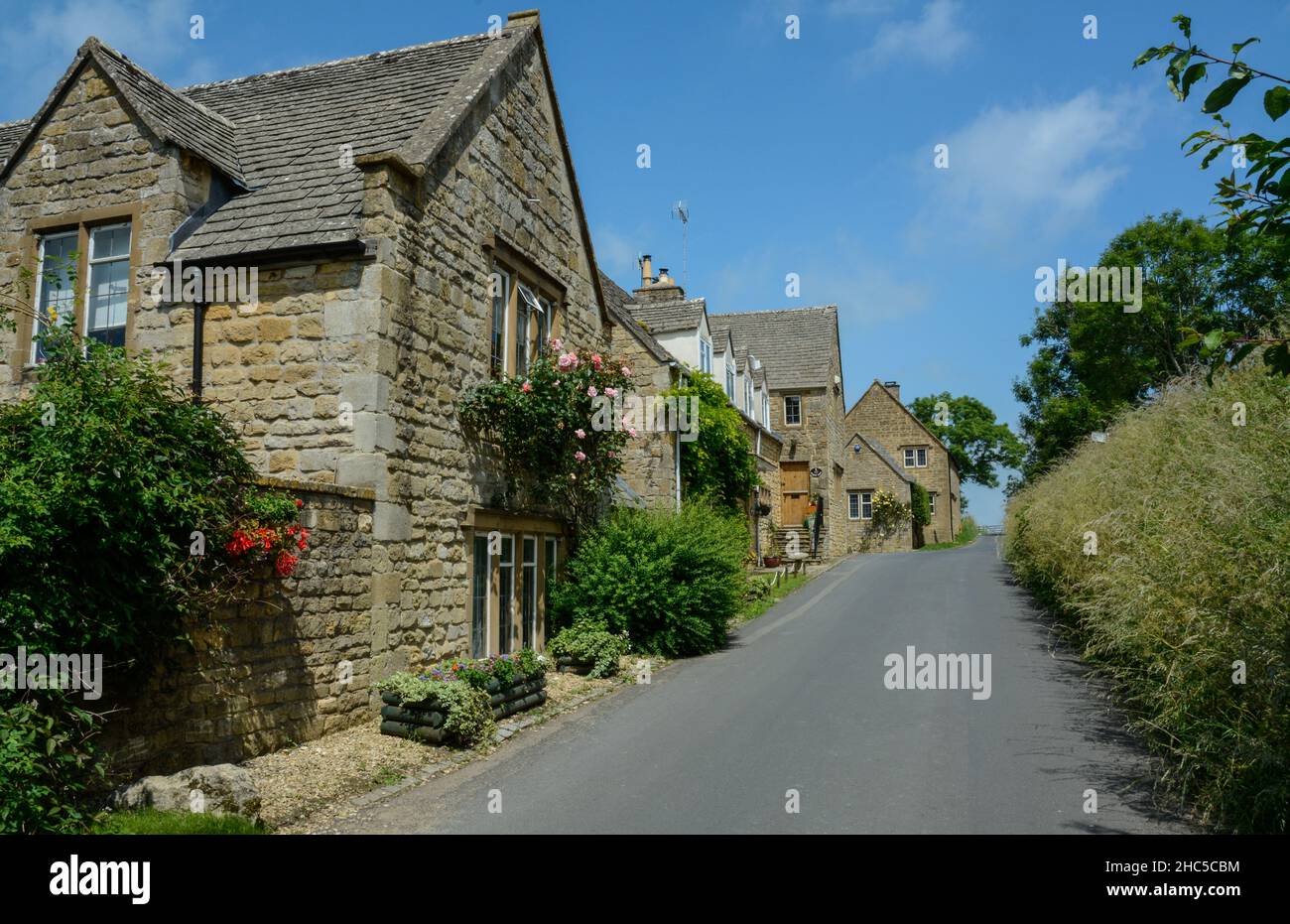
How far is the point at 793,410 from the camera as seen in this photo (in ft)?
133

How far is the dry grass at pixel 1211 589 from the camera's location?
627 centimetres

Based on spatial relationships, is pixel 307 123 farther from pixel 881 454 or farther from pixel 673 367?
pixel 881 454

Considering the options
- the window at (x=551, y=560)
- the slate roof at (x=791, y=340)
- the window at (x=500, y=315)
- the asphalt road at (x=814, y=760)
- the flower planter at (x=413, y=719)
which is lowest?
the asphalt road at (x=814, y=760)

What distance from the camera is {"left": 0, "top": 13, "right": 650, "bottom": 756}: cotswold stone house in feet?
32.5

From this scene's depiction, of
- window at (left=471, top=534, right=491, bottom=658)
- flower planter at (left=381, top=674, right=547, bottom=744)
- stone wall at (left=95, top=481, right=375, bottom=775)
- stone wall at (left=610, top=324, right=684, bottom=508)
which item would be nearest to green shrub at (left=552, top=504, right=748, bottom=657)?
window at (left=471, top=534, right=491, bottom=658)

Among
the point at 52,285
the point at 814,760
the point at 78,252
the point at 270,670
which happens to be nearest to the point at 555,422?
the point at 270,670

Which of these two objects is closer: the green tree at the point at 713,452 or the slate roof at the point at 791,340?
the green tree at the point at 713,452

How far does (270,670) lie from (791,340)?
120 feet

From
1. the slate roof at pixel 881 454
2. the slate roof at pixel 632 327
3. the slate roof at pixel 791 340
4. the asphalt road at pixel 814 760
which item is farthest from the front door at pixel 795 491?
the asphalt road at pixel 814 760

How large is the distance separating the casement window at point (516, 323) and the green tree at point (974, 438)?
70.4 m

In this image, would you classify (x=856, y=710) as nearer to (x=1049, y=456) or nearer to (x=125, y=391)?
(x=125, y=391)

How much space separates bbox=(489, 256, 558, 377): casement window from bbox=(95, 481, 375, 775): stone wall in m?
4.05

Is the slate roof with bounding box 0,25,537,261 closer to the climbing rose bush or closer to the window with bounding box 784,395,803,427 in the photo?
the climbing rose bush

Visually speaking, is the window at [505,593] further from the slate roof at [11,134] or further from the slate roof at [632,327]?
the slate roof at [11,134]
